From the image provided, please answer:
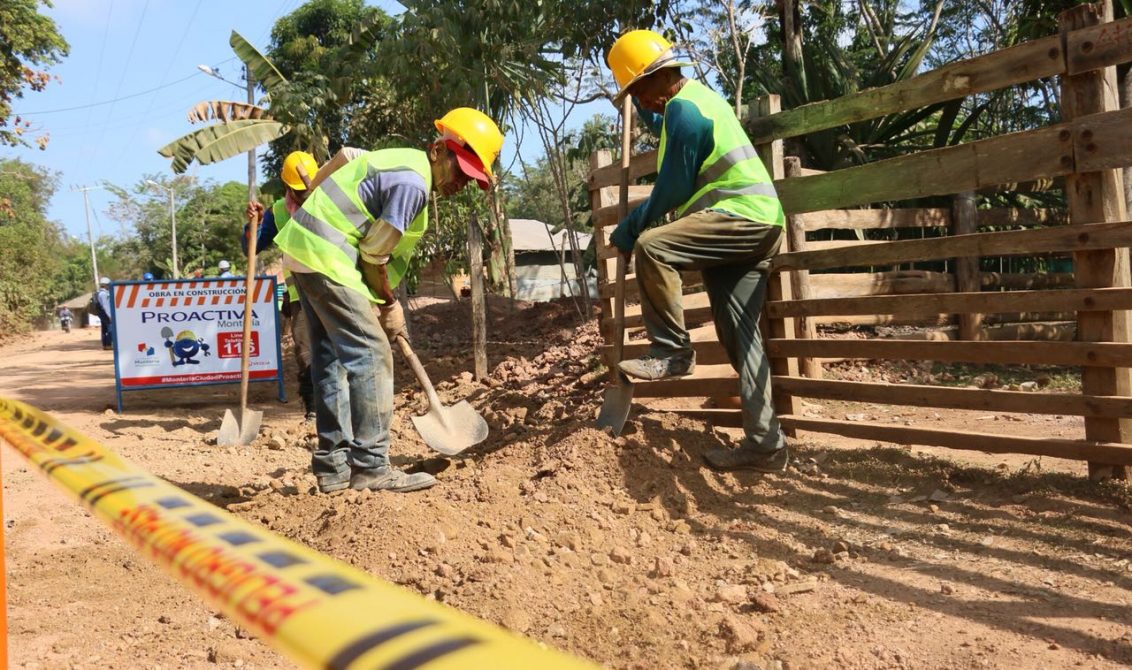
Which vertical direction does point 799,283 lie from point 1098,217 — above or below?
below

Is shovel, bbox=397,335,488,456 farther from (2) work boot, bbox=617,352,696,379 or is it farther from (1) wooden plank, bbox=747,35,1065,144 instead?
(1) wooden plank, bbox=747,35,1065,144

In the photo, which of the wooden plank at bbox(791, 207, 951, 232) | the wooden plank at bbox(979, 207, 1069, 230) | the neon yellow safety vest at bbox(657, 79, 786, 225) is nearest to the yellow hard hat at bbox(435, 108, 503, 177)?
the neon yellow safety vest at bbox(657, 79, 786, 225)

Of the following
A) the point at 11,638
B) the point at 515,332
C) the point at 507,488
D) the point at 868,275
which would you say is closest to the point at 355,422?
the point at 507,488

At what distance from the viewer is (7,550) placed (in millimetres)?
4453

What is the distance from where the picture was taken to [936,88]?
4.41m

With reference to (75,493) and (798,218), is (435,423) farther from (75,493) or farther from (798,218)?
(75,493)

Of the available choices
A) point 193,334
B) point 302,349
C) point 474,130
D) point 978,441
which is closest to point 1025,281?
point 978,441

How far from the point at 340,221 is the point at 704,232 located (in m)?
1.83

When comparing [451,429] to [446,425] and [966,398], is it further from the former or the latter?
[966,398]

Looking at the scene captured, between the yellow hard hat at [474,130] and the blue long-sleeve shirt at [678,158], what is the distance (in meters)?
0.83

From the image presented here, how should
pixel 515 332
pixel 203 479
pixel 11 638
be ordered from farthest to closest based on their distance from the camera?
pixel 515 332 < pixel 203 479 < pixel 11 638

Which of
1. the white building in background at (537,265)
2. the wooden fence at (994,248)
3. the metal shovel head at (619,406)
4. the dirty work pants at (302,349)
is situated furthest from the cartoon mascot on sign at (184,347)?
the white building in background at (537,265)

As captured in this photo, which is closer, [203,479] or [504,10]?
[203,479]

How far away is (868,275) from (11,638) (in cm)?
695
